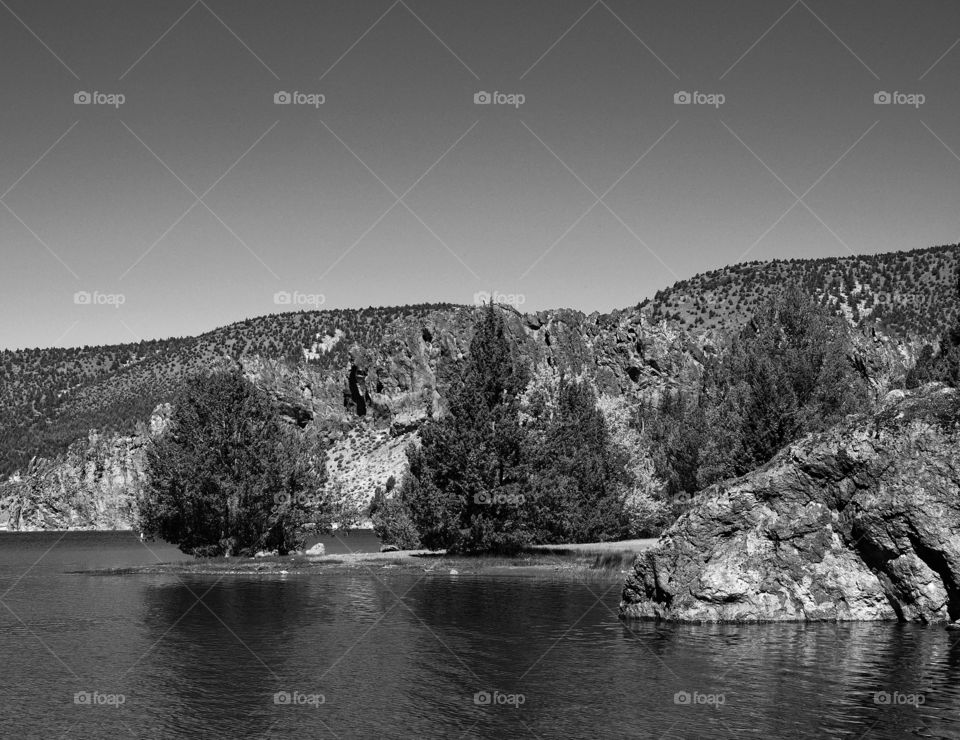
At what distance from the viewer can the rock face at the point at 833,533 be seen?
109 ft

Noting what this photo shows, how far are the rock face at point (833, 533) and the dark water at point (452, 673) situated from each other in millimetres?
1436

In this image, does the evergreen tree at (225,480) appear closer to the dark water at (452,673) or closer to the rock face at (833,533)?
the dark water at (452,673)

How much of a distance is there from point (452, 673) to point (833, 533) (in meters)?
16.2

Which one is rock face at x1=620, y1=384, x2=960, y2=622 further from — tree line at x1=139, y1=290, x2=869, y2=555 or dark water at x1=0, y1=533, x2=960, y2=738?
tree line at x1=139, y1=290, x2=869, y2=555

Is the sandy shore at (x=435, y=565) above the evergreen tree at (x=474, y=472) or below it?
below

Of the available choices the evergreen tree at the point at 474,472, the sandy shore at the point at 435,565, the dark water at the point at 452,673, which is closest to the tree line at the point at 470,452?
the evergreen tree at the point at 474,472

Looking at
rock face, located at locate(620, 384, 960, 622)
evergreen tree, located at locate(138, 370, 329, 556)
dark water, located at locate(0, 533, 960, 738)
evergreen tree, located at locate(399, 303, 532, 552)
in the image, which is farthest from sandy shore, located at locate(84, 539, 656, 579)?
rock face, located at locate(620, 384, 960, 622)

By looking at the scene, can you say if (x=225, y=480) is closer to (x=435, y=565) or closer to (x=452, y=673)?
(x=435, y=565)

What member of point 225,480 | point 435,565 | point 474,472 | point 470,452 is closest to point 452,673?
point 435,565

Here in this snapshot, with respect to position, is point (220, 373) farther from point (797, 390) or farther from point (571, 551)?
point (797, 390)

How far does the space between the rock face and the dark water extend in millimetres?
1436

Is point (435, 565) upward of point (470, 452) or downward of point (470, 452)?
downward

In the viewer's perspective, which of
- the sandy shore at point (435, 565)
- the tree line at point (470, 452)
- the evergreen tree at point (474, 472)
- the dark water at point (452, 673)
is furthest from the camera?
the evergreen tree at point (474, 472)

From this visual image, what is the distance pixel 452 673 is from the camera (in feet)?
89.6
